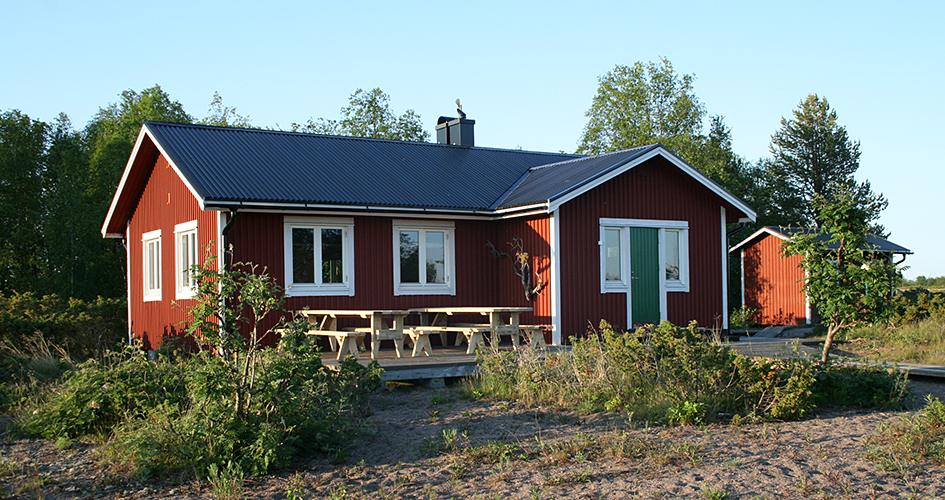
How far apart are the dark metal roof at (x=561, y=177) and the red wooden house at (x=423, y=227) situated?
A: 2.2 inches

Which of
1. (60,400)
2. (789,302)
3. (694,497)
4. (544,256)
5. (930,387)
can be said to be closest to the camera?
(694,497)

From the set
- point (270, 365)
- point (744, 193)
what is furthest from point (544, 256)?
point (744, 193)

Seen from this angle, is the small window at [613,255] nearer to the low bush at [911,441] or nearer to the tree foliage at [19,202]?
the low bush at [911,441]

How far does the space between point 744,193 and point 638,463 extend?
121 feet

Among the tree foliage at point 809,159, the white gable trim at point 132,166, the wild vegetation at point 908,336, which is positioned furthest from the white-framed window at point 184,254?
the tree foliage at point 809,159

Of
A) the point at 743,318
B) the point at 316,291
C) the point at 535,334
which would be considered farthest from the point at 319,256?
the point at 743,318

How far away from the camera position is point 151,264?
1670 centimetres

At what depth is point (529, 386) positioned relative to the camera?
9.28 meters

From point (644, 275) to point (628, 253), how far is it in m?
0.57

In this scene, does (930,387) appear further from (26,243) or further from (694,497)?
(26,243)

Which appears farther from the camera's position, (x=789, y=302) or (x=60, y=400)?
(x=789, y=302)

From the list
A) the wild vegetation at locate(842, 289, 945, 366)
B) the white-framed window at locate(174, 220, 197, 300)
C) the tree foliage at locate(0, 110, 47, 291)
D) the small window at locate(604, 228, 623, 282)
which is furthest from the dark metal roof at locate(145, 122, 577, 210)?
the tree foliage at locate(0, 110, 47, 291)

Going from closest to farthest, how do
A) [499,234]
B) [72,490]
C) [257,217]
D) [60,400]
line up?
[72,490]
[60,400]
[257,217]
[499,234]

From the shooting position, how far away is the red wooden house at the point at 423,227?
13617mm
